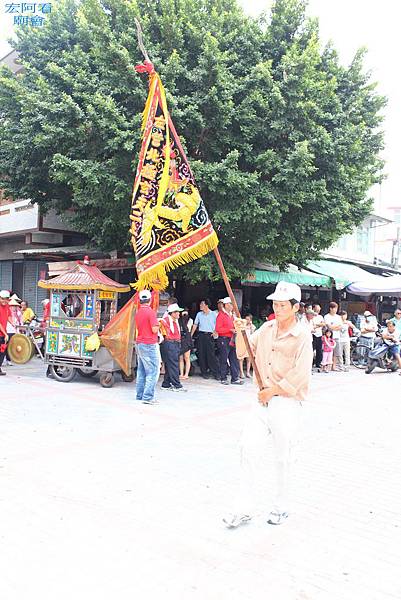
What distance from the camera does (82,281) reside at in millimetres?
10141

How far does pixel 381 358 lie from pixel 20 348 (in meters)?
8.86

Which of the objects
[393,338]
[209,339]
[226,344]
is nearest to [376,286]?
[393,338]

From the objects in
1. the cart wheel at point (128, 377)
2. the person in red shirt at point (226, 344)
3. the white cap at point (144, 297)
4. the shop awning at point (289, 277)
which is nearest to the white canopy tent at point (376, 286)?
the shop awning at point (289, 277)

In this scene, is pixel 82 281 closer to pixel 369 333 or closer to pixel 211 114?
pixel 211 114

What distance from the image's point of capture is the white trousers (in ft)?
12.8

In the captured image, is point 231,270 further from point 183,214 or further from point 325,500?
point 325,500

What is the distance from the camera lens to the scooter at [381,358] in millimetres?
13945

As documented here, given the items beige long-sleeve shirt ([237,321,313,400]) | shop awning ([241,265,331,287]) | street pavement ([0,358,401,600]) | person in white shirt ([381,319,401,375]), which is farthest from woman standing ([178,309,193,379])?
beige long-sleeve shirt ([237,321,313,400])

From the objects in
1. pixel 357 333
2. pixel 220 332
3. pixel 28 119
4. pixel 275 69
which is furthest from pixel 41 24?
pixel 357 333

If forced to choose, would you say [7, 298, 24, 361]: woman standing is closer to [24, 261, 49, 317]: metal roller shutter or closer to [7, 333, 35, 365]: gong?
[7, 333, 35, 365]: gong

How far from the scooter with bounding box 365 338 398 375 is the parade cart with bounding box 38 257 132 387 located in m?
6.56

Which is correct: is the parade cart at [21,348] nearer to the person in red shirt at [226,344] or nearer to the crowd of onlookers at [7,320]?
the crowd of onlookers at [7,320]

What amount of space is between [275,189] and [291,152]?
2.54ft

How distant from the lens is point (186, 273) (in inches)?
472
